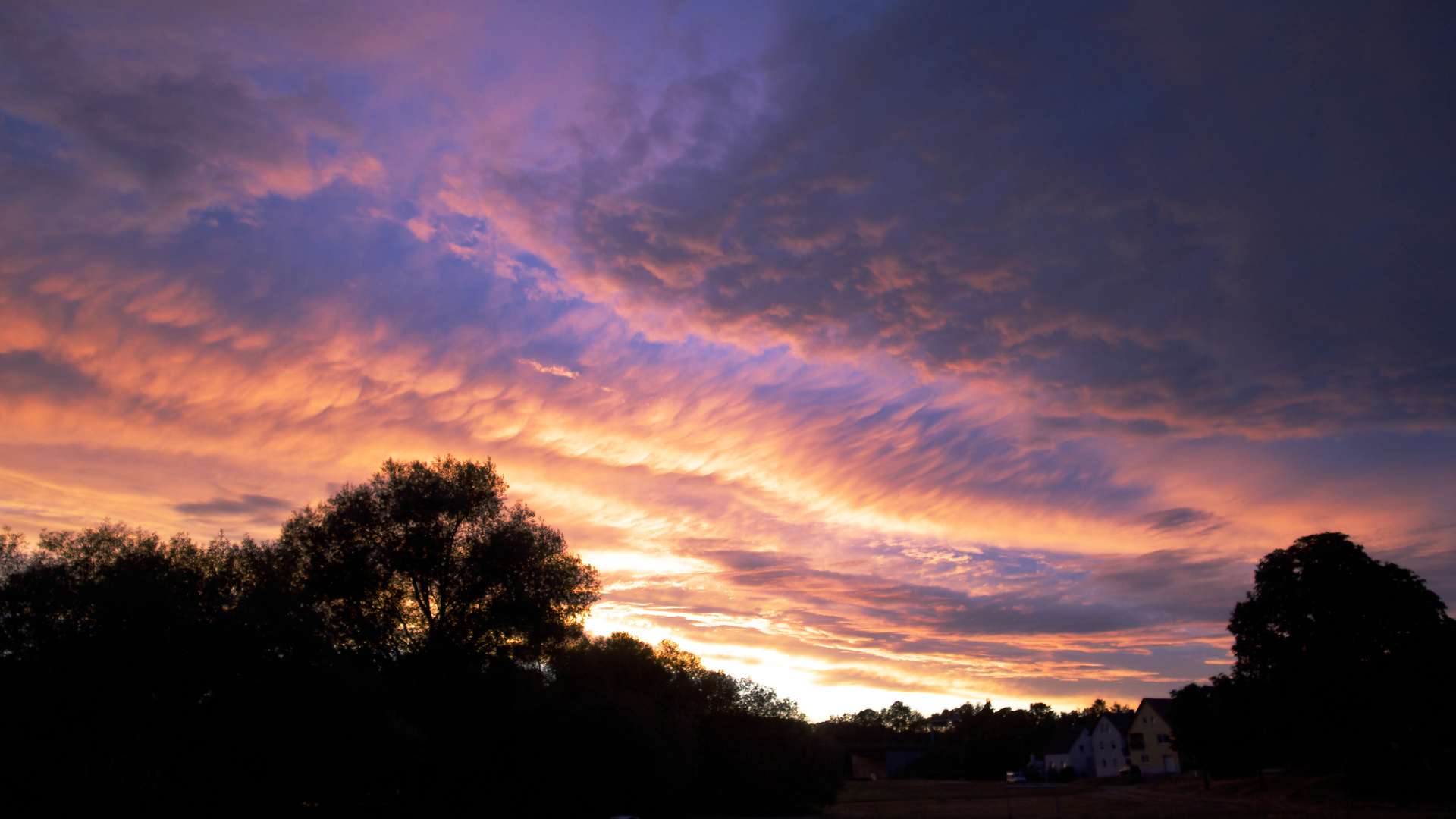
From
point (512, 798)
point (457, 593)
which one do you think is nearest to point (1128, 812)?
point (512, 798)

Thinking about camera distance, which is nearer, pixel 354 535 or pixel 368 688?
pixel 368 688

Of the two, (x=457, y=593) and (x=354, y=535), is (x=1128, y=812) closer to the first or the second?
(x=457, y=593)

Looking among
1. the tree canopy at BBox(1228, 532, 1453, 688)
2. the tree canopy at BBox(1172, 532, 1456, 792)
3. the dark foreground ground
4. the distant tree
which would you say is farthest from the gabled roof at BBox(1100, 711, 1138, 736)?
the distant tree

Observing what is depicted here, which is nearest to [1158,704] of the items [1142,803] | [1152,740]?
[1152,740]

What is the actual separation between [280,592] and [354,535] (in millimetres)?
7874

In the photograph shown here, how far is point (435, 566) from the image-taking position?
36188 millimetres

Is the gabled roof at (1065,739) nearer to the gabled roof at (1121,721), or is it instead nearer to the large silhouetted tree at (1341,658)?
the gabled roof at (1121,721)

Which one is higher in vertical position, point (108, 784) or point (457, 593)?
point (457, 593)

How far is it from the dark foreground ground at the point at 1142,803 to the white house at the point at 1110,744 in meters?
34.8

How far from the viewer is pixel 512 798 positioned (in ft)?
116

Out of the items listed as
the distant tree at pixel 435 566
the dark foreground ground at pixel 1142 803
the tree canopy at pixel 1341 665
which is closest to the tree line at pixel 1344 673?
the tree canopy at pixel 1341 665

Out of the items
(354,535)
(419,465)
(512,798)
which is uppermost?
(419,465)

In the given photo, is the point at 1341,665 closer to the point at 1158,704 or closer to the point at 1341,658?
the point at 1341,658

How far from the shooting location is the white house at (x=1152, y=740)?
314 feet
